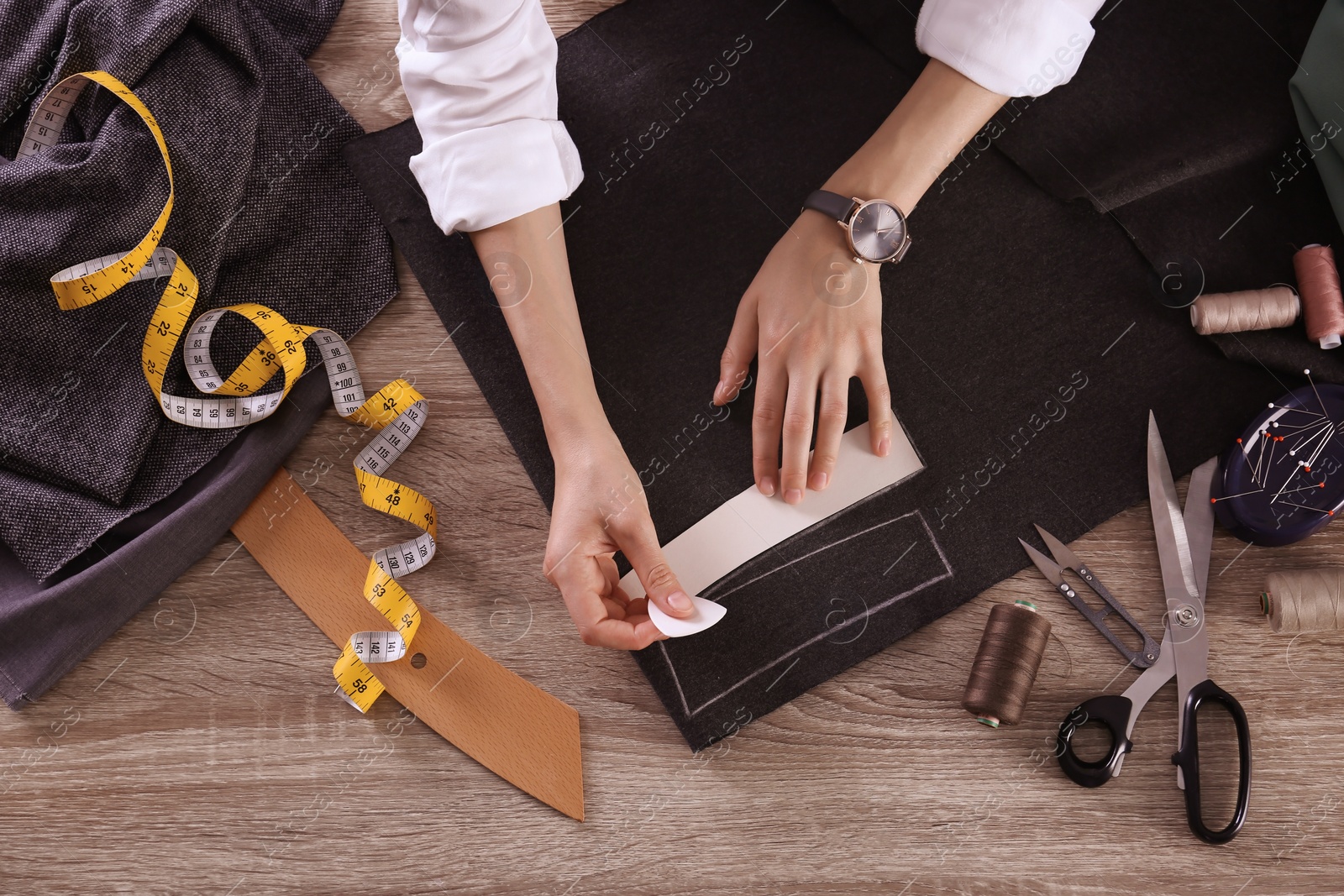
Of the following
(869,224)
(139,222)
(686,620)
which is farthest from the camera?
(139,222)

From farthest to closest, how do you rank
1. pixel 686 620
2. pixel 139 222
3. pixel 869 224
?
pixel 139 222 < pixel 869 224 < pixel 686 620

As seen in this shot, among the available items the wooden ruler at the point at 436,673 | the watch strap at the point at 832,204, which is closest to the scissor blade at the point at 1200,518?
the watch strap at the point at 832,204

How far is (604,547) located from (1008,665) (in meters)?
0.71

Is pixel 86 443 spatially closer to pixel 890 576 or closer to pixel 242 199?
pixel 242 199

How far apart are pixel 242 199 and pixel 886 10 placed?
51.1 inches

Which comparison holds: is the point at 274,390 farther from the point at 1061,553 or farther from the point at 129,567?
the point at 1061,553

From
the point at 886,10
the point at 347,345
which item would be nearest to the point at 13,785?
the point at 347,345

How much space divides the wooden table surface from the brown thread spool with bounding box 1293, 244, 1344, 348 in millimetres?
365

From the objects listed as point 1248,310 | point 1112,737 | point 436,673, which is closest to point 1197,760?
point 1112,737

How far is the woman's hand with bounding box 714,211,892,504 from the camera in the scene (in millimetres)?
1350

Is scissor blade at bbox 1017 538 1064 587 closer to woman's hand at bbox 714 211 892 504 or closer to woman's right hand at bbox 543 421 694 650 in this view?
woman's hand at bbox 714 211 892 504

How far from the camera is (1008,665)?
1316 millimetres

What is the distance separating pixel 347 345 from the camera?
150 cm

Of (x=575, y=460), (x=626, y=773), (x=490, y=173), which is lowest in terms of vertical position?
(x=626, y=773)
